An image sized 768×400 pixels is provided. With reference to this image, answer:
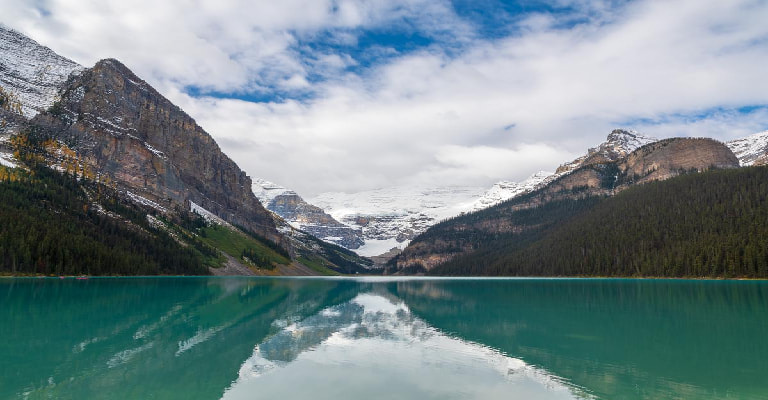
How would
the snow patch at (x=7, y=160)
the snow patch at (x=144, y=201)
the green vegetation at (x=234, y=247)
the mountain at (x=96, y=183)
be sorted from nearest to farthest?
the mountain at (x=96, y=183)
the snow patch at (x=7, y=160)
the snow patch at (x=144, y=201)
the green vegetation at (x=234, y=247)

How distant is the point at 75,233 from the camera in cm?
10481

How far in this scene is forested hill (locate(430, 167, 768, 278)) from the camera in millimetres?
105062

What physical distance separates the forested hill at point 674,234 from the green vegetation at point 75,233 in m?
128

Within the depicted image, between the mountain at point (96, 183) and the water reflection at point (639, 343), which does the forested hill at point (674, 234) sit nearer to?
the water reflection at point (639, 343)

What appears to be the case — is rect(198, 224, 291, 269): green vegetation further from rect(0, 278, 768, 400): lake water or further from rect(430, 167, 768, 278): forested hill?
rect(0, 278, 768, 400): lake water

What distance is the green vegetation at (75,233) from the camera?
88500 millimetres

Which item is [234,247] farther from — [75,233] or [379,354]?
[379,354]

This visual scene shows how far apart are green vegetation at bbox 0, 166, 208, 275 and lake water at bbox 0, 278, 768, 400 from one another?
192 feet

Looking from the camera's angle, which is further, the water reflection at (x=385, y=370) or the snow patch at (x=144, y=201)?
the snow patch at (x=144, y=201)

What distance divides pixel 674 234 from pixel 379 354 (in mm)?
131766

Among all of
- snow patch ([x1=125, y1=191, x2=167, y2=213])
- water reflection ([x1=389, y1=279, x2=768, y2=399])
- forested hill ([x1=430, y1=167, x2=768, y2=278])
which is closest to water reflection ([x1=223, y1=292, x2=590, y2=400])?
water reflection ([x1=389, y1=279, x2=768, y2=399])

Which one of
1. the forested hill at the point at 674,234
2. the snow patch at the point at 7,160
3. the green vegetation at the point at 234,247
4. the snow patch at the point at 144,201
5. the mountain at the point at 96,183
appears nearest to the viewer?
the forested hill at the point at 674,234

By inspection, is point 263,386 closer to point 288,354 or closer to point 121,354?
point 288,354

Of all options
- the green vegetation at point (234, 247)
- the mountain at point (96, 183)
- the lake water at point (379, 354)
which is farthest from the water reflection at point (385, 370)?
the green vegetation at point (234, 247)
